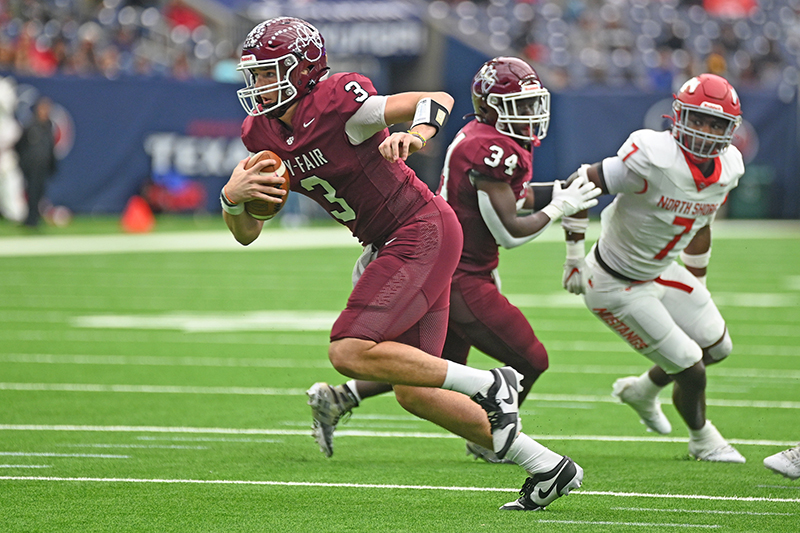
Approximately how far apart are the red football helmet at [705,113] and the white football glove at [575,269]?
0.64m

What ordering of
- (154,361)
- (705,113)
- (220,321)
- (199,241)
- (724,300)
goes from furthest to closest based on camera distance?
(199,241)
(724,300)
(220,321)
(154,361)
(705,113)

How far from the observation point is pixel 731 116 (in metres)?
4.67

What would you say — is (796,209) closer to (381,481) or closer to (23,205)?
(23,205)

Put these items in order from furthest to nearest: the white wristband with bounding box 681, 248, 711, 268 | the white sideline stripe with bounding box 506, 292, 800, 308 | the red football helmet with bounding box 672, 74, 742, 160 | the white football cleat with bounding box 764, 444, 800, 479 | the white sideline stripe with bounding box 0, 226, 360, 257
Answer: the white sideline stripe with bounding box 0, 226, 360, 257
the white sideline stripe with bounding box 506, 292, 800, 308
the white wristband with bounding box 681, 248, 711, 268
the red football helmet with bounding box 672, 74, 742, 160
the white football cleat with bounding box 764, 444, 800, 479

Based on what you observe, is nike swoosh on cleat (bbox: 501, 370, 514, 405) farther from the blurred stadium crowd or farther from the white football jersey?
the blurred stadium crowd

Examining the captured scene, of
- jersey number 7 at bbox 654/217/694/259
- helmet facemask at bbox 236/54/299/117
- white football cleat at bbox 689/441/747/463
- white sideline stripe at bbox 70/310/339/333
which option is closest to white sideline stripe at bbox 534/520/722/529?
white football cleat at bbox 689/441/747/463

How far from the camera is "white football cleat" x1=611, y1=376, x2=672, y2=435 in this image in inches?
204

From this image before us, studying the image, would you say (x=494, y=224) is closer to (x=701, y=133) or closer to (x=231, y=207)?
(x=701, y=133)

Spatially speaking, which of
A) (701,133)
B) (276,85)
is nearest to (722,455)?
(701,133)

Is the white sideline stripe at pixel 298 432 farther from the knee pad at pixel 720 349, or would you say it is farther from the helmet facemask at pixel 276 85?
the helmet facemask at pixel 276 85

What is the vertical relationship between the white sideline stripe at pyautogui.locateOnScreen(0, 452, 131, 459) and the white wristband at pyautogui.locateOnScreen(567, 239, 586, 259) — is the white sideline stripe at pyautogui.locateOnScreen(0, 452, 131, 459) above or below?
below

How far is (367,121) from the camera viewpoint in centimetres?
386

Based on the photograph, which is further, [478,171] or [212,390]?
[212,390]

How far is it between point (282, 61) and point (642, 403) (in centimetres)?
244
